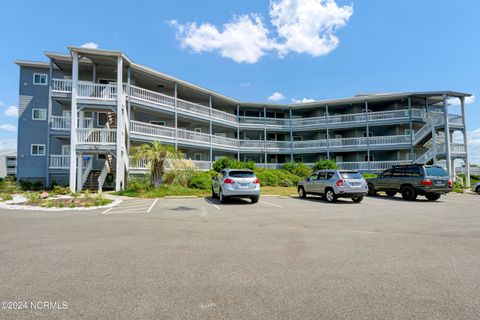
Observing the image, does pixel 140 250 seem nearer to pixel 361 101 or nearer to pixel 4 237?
pixel 4 237

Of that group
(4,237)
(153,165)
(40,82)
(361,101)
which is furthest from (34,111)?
(361,101)

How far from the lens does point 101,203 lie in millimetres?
12859

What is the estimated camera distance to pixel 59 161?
21.1m

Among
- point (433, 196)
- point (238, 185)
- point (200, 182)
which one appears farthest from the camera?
point (200, 182)

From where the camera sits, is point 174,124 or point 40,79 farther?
point 174,124

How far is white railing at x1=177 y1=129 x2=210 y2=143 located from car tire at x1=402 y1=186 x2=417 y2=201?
18.8 meters

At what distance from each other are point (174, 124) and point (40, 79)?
40.4 feet

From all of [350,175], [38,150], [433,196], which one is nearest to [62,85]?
[38,150]

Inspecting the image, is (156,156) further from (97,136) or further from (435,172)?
(435,172)

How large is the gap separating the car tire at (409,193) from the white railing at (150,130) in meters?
19.3

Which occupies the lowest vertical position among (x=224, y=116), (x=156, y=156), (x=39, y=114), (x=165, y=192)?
(x=165, y=192)

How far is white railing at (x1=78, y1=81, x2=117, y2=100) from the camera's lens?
60.6 ft

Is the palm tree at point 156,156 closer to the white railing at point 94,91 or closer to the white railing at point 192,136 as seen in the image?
the white railing at point 94,91

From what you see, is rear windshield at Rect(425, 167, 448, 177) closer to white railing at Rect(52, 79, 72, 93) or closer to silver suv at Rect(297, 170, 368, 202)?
silver suv at Rect(297, 170, 368, 202)
